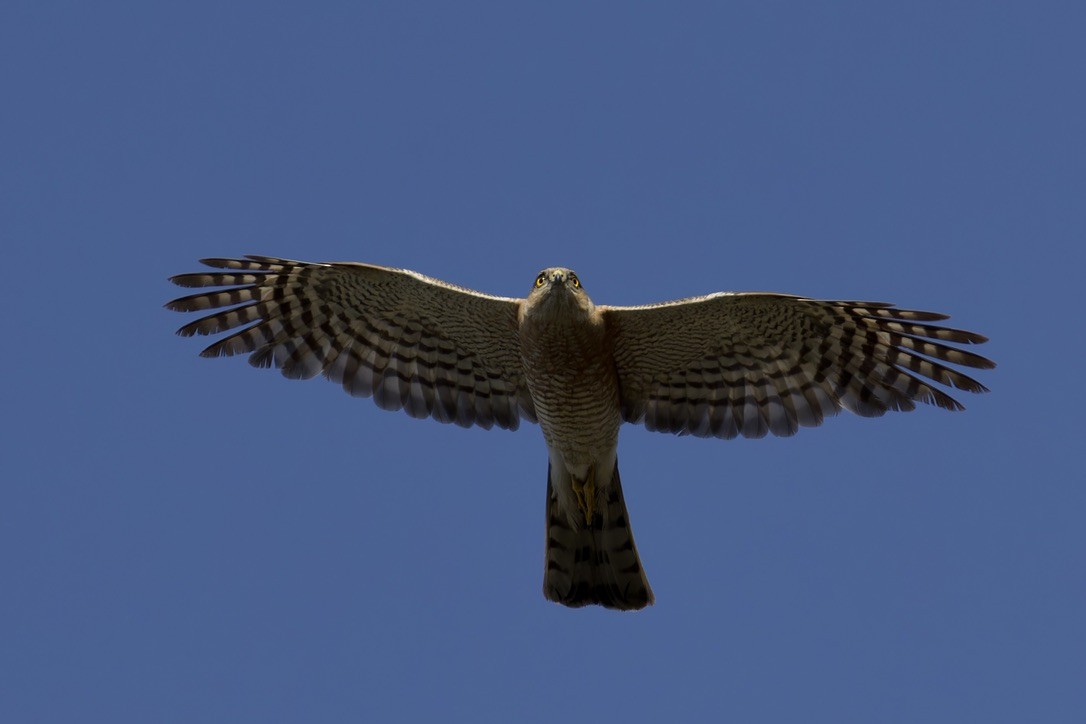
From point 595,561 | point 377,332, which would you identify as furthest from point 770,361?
point 377,332

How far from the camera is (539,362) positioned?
1336 centimetres

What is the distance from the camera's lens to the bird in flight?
44.1 feet

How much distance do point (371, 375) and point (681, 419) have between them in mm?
2776

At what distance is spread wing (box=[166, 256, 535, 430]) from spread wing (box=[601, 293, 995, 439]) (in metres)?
1.12

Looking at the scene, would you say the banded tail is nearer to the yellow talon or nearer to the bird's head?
the yellow talon

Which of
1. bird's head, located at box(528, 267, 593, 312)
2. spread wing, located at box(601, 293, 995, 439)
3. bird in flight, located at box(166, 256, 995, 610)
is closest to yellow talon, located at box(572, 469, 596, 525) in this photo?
bird in flight, located at box(166, 256, 995, 610)

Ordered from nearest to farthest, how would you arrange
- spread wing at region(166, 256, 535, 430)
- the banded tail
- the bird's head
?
the bird's head, spread wing at region(166, 256, 535, 430), the banded tail

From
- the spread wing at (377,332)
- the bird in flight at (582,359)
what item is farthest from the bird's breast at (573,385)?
the spread wing at (377,332)

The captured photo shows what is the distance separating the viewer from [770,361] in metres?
14.2

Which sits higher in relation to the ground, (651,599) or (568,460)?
(568,460)

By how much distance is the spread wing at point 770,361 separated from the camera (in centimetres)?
1348

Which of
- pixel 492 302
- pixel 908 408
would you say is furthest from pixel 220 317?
pixel 908 408

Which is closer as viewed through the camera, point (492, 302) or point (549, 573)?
point (492, 302)

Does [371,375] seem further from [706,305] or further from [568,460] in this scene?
[706,305]
